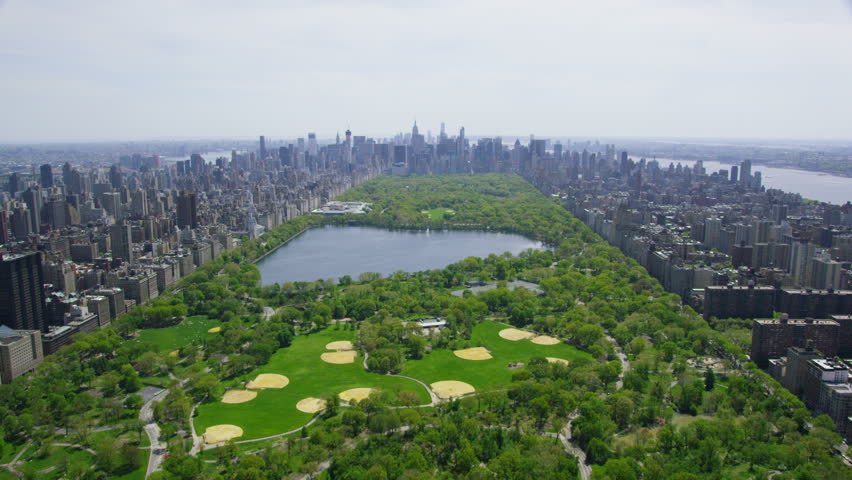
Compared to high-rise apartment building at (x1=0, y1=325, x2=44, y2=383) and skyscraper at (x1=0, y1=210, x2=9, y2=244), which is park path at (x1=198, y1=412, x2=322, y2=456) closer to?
high-rise apartment building at (x1=0, y1=325, x2=44, y2=383)

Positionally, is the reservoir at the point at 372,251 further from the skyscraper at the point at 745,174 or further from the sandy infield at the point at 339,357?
the skyscraper at the point at 745,174

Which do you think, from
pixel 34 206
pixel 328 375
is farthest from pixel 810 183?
pixel 34 206

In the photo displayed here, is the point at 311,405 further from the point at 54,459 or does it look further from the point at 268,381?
the point at 54,459

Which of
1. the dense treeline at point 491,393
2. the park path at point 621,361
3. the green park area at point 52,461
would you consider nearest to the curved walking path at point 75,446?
the green park area at point 52,461

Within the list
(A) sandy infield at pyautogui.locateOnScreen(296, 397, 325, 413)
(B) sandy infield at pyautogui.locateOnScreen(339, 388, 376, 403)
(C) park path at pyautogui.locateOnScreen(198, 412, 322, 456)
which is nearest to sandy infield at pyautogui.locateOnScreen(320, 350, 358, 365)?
(B) sandy infield at pyautogui.locateOnScreen(339, 388, 376, 403)

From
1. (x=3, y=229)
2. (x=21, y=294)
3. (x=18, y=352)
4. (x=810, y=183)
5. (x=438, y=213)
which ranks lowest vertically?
(x=18, y=352)

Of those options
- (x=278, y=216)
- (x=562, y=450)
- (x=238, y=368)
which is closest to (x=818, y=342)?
(x=562, y=450)

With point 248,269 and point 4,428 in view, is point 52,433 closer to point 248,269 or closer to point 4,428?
point 4,428
